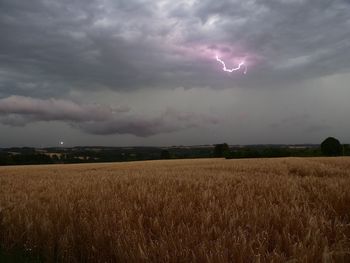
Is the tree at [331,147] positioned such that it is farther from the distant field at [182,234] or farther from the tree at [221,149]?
the distant field at [182,234]

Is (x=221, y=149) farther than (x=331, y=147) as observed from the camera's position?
Yes

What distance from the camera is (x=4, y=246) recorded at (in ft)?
14.8

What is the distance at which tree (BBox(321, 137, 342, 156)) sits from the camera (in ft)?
253

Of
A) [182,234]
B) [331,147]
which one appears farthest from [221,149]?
[182,234]

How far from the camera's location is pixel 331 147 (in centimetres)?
7781

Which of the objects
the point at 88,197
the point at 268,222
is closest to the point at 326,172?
the point at 88,197

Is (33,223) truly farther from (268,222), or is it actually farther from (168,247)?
(268,222)

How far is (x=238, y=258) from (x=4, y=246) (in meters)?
3.00

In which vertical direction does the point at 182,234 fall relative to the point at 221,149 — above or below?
below

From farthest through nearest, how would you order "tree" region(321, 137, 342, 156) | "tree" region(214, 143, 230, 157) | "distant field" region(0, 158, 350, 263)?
1. "tree" region(214, 143, 230, 157)
2. "tree" region(321, 137, 342, 156)
3. "distant field" region(0, 158, 350, 263)

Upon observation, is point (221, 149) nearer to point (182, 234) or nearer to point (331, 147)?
point (331, 147)

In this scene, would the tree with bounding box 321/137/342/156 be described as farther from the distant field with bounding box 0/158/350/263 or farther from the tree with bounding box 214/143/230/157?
the distant field with bounding box 0/158/350/263

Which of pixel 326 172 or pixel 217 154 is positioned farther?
pixel 217 154

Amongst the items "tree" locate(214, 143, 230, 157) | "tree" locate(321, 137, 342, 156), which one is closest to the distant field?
"tree" locate(321, 137, 342, 156)
